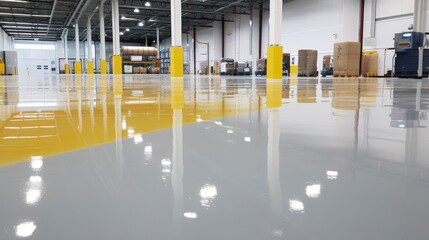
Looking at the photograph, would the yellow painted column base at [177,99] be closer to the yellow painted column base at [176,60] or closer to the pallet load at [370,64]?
the yellow painted column base at [176,60]

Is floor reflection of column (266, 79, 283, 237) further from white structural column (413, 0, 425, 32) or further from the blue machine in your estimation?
white structural column (413, 0, 425, 32)

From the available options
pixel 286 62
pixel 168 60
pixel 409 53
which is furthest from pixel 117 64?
pixel 168 60

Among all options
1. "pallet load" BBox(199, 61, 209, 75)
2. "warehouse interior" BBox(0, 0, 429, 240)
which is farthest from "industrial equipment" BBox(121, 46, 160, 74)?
"warehouse interior" BBox(0, 0, 429, 240)

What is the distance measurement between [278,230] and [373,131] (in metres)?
1.42

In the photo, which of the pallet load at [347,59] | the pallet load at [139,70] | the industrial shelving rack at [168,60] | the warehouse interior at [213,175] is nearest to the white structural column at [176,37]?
the pallet load at [347,59]

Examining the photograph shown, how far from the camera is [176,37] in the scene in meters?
15.3

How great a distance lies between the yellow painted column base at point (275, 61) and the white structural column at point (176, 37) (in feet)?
12.9

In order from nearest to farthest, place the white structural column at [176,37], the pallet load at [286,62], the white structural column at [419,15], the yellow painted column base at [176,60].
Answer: the white structural column at [176,37]
the yellow painted column base at [176,60]
the white structural column at [419,15]
the pallet load at [286,62]

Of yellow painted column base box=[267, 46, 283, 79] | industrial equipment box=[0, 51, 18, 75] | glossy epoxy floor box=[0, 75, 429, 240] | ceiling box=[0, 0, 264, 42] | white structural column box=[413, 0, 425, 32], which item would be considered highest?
ceiling box=[0, 0, 264, 42]

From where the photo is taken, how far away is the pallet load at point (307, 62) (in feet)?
68.8

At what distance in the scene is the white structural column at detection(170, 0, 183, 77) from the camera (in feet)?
49.1

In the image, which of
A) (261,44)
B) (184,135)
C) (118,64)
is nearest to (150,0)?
(118,64)

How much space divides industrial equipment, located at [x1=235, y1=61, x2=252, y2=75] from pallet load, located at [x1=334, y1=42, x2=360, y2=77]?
10.5 metres

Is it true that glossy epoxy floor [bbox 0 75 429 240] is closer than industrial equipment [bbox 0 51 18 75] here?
Yes
